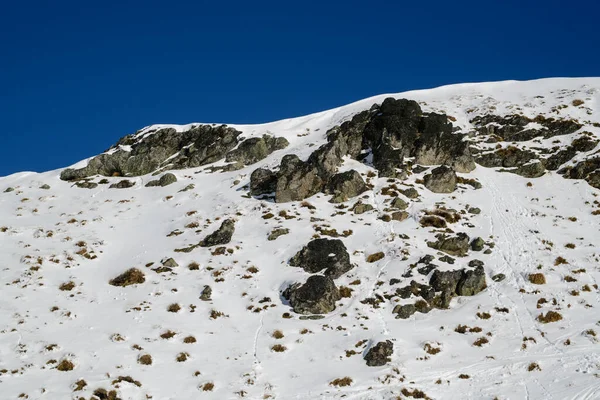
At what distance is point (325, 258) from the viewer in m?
34.9

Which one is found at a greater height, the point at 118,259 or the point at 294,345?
the point at 118,259

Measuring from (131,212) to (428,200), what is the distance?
91.8 ft

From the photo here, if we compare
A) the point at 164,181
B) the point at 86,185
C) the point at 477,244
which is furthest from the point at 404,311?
the point at 86,185

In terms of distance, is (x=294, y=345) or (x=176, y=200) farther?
(x=176, y=200)

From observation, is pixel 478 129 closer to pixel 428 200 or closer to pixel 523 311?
pixel 428 200

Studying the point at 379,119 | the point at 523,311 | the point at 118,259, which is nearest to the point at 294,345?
the point at 523,311

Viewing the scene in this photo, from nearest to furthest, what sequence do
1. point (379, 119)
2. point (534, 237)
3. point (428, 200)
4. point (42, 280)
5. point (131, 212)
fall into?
point (42, 280) → point (534, 237) → point (428, 200) → point (131, 212) → point (379, 119)

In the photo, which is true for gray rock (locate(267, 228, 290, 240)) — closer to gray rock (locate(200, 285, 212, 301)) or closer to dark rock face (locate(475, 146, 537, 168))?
gray rock (locate(200, 285, 212, 301))

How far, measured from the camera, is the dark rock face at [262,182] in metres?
47.6

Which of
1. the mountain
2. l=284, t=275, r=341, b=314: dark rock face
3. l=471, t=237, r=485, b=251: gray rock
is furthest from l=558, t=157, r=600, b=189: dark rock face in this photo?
l=284, t=275, r=341, b=314: dark rock face

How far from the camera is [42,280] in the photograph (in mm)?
34500

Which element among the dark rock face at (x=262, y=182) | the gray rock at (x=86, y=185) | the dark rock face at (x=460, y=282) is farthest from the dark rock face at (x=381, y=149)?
the gray rock at (x=86, y=185)

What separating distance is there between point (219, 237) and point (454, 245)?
18.1m

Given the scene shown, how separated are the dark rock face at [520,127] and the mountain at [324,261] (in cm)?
22
